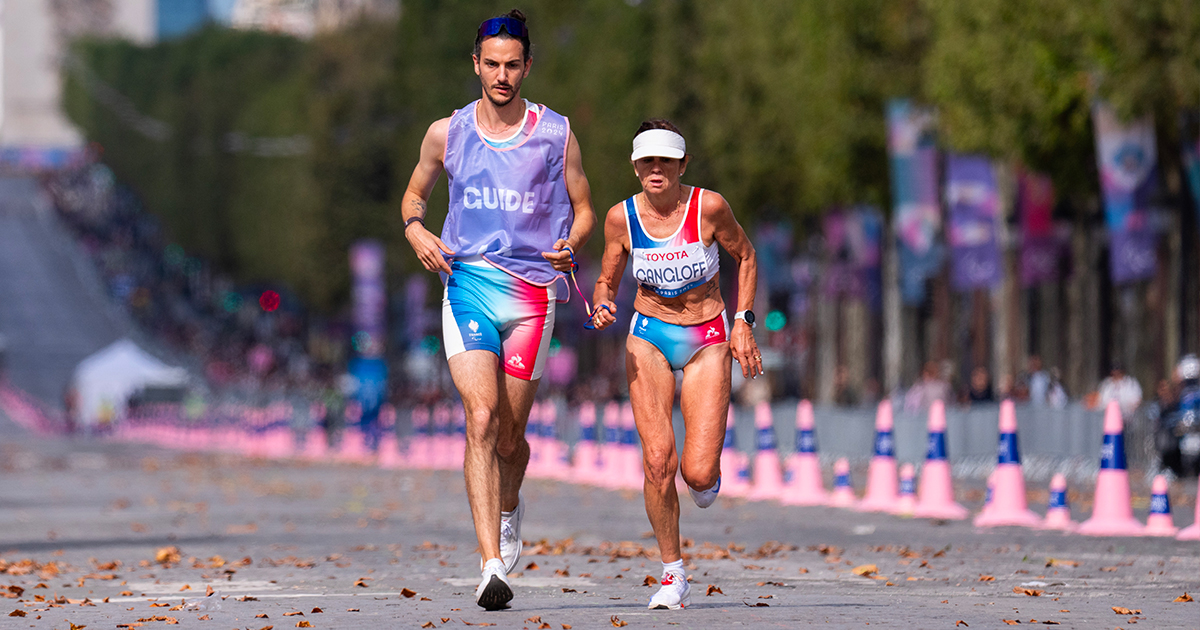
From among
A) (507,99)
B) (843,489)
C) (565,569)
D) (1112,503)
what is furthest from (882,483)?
(507,99)

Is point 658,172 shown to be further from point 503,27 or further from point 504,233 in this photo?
point 503,27

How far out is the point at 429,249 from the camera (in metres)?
10.2

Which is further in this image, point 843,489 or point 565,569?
point 843,489

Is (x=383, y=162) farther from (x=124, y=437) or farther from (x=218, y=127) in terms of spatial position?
(x=218, y=127)

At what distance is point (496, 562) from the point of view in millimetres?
9578

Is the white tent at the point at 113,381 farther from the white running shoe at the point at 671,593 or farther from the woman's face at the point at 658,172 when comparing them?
the white running shoe at the point at 671,593

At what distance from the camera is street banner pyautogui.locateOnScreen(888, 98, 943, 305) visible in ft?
120

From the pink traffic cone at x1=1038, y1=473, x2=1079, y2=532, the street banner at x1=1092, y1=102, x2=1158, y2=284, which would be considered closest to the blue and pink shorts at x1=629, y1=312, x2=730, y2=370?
the pink traffic cone at x1=1038, y1=473, x2=1079, y2=532

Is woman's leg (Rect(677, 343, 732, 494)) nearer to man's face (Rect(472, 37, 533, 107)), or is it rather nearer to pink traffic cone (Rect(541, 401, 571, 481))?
man's face (Rect(472, 37, 533, 107))

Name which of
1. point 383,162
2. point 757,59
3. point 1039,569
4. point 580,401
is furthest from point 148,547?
point 383,162

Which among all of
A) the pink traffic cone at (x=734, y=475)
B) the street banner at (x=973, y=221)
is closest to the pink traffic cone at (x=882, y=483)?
the pink traffic cone at (x=734, y=475)

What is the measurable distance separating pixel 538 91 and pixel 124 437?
26.2 meters

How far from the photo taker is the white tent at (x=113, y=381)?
247ft

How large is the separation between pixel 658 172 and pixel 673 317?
25.1 inches
